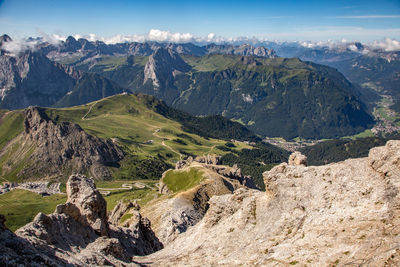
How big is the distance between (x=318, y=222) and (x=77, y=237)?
36492 millimetres

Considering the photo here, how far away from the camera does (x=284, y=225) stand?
127 ft

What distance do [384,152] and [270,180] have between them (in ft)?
53.8

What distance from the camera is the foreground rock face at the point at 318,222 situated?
2958cm

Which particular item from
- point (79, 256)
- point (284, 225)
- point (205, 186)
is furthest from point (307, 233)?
point (205, 186)

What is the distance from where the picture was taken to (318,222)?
36.1m

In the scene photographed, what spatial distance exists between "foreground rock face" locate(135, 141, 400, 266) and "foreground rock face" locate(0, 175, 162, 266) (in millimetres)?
9517

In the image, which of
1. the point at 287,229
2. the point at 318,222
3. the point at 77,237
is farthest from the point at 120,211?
the point at 318,222

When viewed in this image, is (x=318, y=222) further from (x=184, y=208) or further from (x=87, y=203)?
(x=184, y=208)

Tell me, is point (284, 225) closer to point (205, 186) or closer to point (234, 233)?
point (234, 233)

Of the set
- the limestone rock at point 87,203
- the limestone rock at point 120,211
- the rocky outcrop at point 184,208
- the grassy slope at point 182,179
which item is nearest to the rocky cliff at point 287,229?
the limestone rock at point 87,203

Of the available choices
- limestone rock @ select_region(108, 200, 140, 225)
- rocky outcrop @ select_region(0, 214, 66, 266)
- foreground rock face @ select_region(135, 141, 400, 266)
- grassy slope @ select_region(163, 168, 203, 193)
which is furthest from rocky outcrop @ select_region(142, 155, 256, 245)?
rocky outcrop @ select_region(0, 214, 66, 266)

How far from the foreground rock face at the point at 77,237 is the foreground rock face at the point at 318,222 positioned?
31.2 feet

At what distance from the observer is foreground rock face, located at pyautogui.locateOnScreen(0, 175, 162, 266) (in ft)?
98.9

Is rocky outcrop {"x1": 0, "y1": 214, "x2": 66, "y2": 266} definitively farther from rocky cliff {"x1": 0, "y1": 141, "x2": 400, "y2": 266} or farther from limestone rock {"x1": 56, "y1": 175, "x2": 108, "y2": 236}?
limestone rock {"x1": 56, "y1": 175, "x2": 108, "y2": 236}
